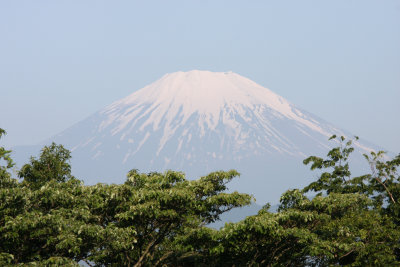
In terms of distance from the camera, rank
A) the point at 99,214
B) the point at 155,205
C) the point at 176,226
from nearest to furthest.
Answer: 1. the point at 155,205
2. the point at 99,214
3. the point at 176,226

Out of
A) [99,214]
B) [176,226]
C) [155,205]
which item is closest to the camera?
[155,205]

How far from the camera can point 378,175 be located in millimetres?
31531

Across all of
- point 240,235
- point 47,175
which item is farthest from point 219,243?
point 47,175

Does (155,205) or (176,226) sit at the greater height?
(176,226)

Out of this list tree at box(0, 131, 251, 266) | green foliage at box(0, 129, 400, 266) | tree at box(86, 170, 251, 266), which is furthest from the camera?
tree at box(86, 170, 251, 266)

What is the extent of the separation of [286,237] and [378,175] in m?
14.4

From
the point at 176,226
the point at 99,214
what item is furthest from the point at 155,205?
the point at 99,214

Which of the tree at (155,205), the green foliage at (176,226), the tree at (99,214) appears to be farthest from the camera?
the tree at (155,205)

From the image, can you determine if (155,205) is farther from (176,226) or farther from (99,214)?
(99,214)

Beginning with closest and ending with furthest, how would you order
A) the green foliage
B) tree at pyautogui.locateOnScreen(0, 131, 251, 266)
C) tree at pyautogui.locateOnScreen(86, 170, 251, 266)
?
tree at pyautogui.locateOnScreen(0, 131, 251, 266)
the green foliage
tree at pyautogui.locateOnScreen(86, 170, 251, 266)

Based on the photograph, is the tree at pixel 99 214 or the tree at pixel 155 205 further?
the tree at pixel 155 205

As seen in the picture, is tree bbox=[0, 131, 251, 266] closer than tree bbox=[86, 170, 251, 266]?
Yes

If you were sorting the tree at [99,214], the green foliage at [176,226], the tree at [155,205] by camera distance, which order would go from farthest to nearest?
the tree at [155,205], the green foliage at [176,226], the tree at [99,214]

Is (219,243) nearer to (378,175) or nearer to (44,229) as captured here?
(44,229)
